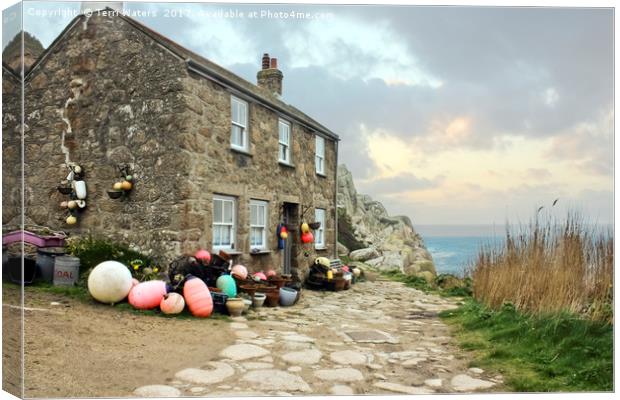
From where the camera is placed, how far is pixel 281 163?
9.82 metres

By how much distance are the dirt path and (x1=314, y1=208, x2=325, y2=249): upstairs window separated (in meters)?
5.42

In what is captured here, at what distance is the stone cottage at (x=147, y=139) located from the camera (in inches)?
253

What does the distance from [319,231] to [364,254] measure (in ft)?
6.06

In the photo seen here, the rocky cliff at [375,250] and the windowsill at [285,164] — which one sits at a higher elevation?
the windowsill at [285,164]

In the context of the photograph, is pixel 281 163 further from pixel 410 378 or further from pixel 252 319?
pixel 410 378

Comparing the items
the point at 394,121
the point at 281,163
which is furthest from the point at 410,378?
the point at 281,163

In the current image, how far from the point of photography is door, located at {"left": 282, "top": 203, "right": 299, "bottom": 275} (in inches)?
424

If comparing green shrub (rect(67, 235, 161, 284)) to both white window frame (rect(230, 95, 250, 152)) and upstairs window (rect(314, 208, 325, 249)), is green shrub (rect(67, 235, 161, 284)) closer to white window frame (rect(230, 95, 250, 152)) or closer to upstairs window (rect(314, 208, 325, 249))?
white window frame (rect(230, 95, 250, 152))

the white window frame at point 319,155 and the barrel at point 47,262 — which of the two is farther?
the white window frame at point 319,155

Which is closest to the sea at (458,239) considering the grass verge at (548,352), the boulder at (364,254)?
the grass verge at (548,352)

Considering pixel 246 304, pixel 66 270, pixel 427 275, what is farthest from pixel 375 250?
pixel 66 270

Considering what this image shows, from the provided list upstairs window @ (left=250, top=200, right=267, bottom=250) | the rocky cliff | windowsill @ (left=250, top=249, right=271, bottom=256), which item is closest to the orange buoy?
windowsill @ (left=250, top=249, right=271, bottom=256)

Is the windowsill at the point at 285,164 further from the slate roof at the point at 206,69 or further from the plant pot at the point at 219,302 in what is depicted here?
the plant pot at the point at 219,302

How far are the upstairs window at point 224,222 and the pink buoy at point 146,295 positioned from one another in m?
1.61
